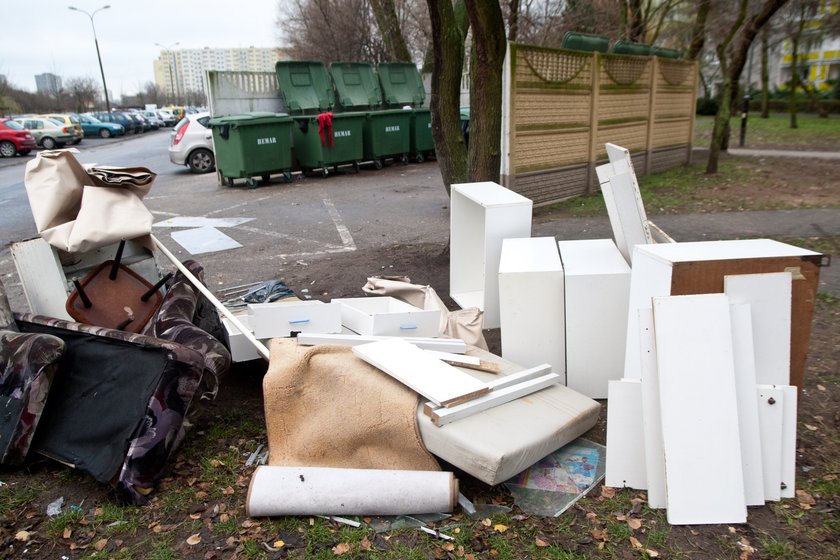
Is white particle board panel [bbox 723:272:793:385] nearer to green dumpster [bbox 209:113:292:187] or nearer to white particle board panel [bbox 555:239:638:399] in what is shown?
white particle board panel [bbox 555:239:638:399]

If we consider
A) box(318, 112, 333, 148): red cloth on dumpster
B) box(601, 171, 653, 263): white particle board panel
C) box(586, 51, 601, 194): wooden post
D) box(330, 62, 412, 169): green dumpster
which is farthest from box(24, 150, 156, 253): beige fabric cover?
box(330, 62, 412, 169): green dumpster

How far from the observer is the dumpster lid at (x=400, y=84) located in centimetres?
1677

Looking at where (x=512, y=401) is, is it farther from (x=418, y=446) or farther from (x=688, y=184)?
(x=688, y=184)

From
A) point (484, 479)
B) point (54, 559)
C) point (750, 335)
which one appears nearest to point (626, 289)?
point (750, 335)

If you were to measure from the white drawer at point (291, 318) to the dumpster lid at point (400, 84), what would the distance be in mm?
13643

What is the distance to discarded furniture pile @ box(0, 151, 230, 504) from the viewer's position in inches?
119

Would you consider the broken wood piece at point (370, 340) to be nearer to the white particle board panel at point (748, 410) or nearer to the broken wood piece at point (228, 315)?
the broken wood piece at point (228, 315)

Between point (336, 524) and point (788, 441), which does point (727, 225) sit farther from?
point (336, 524)

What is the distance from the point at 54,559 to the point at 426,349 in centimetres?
203

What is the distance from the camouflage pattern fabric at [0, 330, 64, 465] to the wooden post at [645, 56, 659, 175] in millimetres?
11202

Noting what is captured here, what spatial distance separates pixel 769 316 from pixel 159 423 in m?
2.83

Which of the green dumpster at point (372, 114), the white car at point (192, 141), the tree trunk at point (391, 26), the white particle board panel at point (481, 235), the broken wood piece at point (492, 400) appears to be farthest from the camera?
the tree trunk at point (391, 26)

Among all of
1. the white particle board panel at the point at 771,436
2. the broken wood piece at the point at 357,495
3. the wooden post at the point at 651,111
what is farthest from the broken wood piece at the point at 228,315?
the wooden post at the point at 651,111

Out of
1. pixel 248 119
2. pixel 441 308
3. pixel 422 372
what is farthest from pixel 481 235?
pixel 248 119
